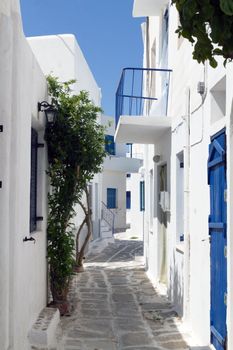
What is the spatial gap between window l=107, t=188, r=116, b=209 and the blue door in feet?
80.0

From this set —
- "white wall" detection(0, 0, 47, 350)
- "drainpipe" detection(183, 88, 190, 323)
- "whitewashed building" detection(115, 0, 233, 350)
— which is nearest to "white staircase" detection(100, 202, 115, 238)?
"whitewashed building" detection(115, 0, 233, 350)

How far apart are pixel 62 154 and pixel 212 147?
9.74 ft

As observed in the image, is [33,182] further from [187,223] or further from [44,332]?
[187,223]

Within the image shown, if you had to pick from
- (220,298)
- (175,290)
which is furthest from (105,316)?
(220,298)

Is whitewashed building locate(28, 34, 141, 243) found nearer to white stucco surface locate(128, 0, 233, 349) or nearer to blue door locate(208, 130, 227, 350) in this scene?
white stucco surface locate(128, 0, 233, 349)

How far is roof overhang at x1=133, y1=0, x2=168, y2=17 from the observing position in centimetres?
1053

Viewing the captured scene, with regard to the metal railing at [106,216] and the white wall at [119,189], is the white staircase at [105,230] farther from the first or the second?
the white wall at [119,189]

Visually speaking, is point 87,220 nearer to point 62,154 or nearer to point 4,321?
point 62,154

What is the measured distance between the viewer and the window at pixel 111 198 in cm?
3005

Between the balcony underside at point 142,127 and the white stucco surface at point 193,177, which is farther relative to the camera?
the balcony underside at point 142,127

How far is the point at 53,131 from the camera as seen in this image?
7633mm

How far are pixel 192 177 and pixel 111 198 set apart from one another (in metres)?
23.5

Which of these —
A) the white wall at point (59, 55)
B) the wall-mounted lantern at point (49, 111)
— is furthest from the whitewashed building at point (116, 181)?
the wall-mounted lantern at point (49, 111)

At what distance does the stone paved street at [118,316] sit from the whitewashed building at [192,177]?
1.21ft
